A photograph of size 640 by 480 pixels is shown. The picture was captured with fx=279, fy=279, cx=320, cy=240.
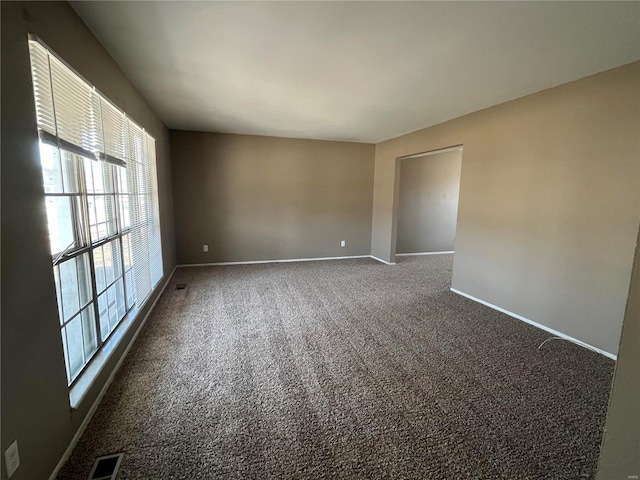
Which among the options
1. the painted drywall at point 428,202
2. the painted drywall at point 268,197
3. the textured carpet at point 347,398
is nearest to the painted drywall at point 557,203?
the textured carpet at point 347,398

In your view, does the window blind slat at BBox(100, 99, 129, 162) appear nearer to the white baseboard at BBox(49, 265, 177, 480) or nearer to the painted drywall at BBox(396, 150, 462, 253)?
the white baseboard at BBox(49, 265, 177, 480)

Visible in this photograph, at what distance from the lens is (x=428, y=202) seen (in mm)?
6223

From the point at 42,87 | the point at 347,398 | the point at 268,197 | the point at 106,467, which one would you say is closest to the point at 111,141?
the point at 42,87

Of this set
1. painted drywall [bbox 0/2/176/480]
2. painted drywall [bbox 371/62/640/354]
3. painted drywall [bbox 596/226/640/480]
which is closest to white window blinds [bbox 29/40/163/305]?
painted drywall [bbox 0/2/176/480]

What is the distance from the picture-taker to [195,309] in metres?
A: 3.24

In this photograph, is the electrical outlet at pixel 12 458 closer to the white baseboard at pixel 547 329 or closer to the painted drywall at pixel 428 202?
the white baseboard at pixel 547 329

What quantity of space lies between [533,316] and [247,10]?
3714mm

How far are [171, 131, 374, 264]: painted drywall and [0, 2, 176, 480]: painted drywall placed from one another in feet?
11.6

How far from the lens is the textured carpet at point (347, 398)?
1421 mm

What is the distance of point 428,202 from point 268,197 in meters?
3.52

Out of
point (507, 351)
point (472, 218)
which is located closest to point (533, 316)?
point (507, 351)

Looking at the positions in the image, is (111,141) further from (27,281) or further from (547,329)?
(547,329)

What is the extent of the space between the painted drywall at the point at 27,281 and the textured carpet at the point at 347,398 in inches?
12.5

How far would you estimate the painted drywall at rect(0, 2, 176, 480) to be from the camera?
1.07 meters
